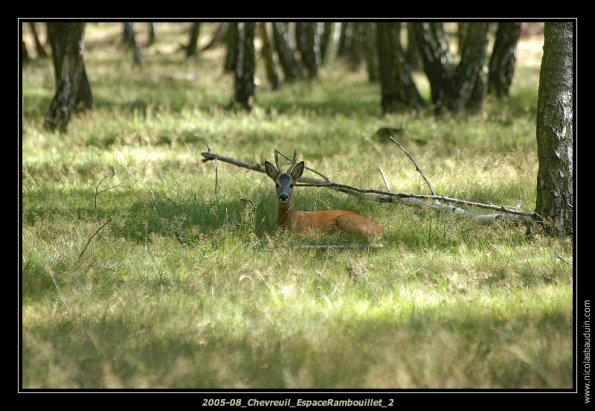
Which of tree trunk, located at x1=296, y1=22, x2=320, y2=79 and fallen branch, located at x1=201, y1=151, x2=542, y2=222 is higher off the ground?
tree trunk, located at x1=296, y1=22, x2=320, y2=79

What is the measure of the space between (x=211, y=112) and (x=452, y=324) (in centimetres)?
1192

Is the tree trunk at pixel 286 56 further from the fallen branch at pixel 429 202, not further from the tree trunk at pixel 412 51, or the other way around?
the fallen branch at pixel 429 202

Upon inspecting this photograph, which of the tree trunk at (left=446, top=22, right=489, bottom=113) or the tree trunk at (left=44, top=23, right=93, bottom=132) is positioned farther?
the tree trunk at (left=446, top=22, right=489, bottom=113)

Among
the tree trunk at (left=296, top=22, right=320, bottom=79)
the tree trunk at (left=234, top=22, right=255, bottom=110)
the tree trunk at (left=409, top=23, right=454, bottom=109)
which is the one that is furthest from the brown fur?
the tree trunk at (left=296, top=22, right=320, bottom=79)

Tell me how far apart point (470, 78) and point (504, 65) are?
2.56 meters

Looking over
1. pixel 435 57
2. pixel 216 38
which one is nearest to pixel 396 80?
pixel 435 57

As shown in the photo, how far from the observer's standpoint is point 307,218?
869 cm

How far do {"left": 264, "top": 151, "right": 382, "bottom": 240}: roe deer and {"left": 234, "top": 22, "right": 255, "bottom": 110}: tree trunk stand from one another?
31.2 feet

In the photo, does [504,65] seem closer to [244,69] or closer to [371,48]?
[371,48]

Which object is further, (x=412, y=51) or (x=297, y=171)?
(x=412, y=51)

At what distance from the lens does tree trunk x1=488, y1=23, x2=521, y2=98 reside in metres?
19.2

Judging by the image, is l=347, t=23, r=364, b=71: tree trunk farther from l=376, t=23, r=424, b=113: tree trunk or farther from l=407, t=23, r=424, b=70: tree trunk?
l=376, t=23, r=424, b=113: tree trunk

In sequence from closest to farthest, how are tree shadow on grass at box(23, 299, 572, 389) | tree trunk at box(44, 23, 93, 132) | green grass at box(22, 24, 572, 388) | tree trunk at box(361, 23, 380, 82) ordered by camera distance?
tree shadow on grass at box(23, 299, 572, 389) < green grass at box(22, 24, 572, 388) < tree trunk at box(44, 23, 93, 132) < tree trunk at box(361, 23, 380, 82)

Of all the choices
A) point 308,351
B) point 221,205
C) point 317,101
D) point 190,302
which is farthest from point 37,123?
point 308,351
